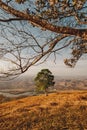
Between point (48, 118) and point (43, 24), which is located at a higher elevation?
point (43, 24)

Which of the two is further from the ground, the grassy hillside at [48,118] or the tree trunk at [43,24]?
the tree trunk at [43,24]

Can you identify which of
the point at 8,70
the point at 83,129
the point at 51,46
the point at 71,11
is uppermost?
the point at 71,11

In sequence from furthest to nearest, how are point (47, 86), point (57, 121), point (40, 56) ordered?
point (47, 86), point (57, 121), point (40, 56)

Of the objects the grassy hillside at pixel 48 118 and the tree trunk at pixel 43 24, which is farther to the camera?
the grassy hillside at pixel 48 118

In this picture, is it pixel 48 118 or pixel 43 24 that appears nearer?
pixel 43 24

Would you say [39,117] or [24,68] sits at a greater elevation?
[24,68]

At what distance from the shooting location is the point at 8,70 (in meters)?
11.5

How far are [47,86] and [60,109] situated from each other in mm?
44526

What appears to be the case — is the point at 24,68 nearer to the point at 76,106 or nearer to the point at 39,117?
the point at 39,117

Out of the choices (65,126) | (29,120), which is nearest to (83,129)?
(65,126)

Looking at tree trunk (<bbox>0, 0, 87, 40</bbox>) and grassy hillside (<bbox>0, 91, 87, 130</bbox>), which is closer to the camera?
tree trunk (<bbox>0, 0, 87, 40</bbox>)

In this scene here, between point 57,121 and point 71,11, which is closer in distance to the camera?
point 71,11

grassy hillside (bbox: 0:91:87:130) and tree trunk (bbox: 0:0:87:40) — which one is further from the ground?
tree trunk (bbox: 0:0:87:40)

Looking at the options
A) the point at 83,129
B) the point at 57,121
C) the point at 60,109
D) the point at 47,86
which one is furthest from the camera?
the point at 47,86
